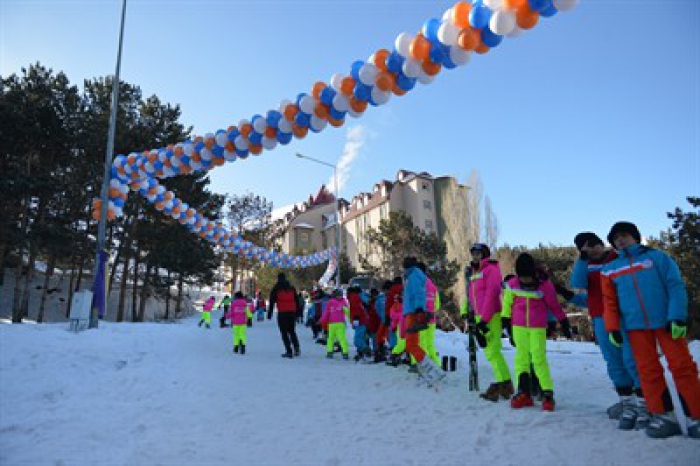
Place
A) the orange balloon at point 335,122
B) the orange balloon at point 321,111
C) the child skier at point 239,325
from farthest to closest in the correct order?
1. the child skier at point 239,325
2. the orange balloon at point 335,122
3. the orange balloon at point 321,111

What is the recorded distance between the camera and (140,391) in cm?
604

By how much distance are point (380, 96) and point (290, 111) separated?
7.74 ft

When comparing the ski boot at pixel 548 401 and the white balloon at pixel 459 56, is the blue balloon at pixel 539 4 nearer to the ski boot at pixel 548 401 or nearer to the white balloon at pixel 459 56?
the white balloon at pixel 459 56

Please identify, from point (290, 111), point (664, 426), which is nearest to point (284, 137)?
point (290, 111)

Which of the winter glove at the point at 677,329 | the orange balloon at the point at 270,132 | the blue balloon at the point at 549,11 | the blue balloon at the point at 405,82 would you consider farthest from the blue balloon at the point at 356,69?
the winter glove at the point at 677,329

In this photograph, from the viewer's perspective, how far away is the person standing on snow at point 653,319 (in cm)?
373

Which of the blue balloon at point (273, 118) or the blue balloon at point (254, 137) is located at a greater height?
the blue balloon at point (273, 118)

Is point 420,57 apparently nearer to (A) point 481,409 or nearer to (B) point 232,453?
(A) point 481,409

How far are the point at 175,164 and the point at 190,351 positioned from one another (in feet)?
17.3

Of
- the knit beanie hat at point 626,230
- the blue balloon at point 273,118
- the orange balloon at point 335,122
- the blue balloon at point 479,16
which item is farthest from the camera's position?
the blue balloon at point 273,118

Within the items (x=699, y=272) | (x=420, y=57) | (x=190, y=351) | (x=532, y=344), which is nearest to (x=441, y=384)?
(x=532, y=344)

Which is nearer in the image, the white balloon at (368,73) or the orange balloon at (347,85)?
the white balloon at (368,73)

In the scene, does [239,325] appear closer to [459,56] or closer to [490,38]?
[459,56]

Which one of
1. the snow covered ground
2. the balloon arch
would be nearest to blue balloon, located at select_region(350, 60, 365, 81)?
the balloon arch
